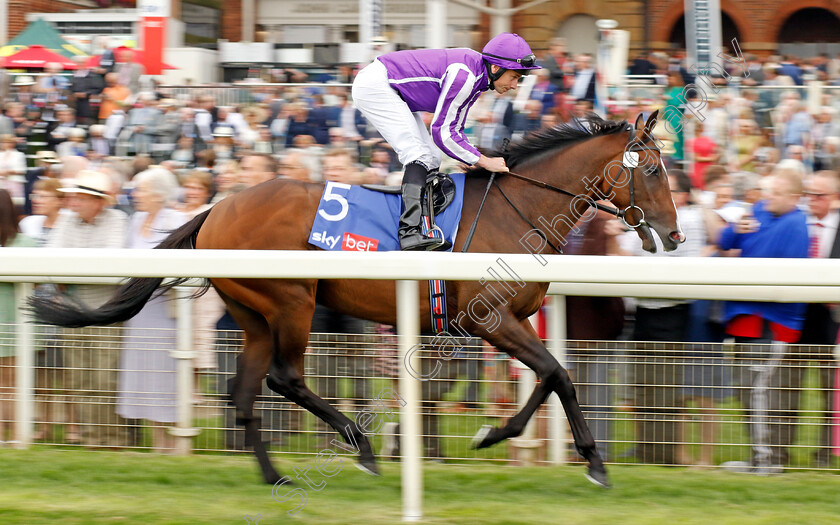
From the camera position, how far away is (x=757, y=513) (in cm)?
327

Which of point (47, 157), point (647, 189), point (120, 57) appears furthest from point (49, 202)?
point (120, 57)

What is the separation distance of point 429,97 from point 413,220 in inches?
24.2

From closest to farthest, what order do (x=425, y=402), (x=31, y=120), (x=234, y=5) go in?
1. (x=425, y=402)
2. (x=31, y=120)
3. (x=234, y=5)

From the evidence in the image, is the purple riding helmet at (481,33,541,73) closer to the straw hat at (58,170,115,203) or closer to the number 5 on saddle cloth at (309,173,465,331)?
the number 5 on saddle cloth at (309,173,465,331)

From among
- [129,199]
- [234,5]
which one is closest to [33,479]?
[129,199]

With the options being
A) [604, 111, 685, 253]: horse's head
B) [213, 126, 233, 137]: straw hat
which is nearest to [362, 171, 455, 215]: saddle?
[604, 111, 685, 253]: horse's head

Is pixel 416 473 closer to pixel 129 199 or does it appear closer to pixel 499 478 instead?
pixel 499 478

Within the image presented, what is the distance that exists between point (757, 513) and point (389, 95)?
2.23 metres

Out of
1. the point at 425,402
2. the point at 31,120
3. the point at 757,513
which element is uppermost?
the point at 31,120

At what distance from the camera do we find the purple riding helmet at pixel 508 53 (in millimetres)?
4176

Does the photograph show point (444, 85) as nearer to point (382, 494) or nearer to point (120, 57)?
point (382, 494)

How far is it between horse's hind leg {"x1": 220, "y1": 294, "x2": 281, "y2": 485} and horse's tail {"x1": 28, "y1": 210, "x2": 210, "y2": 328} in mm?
261

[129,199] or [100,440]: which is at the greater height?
Result: [129,199]

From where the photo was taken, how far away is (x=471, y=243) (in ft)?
13.7
